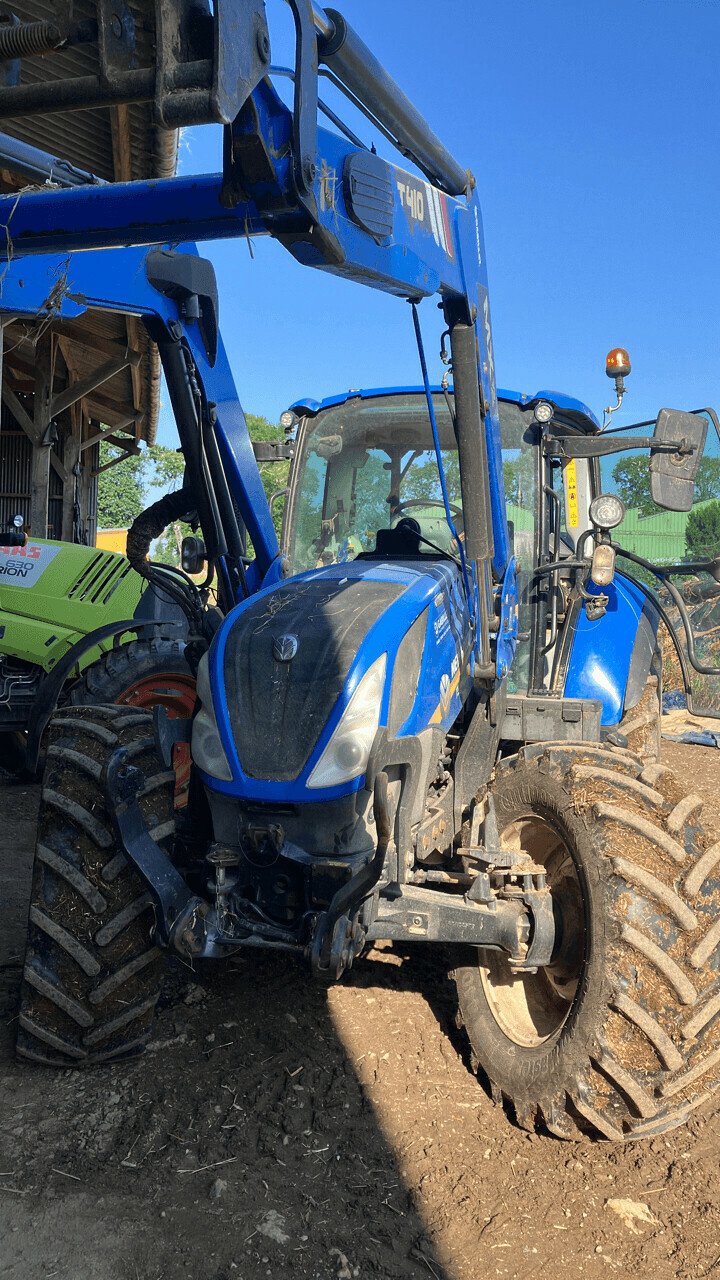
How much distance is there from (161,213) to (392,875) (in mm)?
1939

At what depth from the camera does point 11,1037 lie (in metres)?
3.53

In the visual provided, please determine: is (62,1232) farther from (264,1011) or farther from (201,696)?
(201,696)

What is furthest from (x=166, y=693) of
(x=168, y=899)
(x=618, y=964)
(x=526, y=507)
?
(x=618, y=964)

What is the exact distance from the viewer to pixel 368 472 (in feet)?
15.1

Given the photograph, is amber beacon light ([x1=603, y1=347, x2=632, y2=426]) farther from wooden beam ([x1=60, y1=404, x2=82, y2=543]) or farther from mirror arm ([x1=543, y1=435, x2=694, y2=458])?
wooden beam ([x1=60, y1=404, x2=82, y2=543])

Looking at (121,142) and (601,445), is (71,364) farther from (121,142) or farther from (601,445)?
(601,445)

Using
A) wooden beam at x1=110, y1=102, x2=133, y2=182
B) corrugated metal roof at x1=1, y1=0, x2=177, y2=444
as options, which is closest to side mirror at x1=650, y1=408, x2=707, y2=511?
corrugated metal roof at x1=1, y1=0, x2=177, y2=444

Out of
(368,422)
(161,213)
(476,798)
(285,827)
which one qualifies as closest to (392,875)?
(285,827)

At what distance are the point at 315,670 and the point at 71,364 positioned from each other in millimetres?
12022

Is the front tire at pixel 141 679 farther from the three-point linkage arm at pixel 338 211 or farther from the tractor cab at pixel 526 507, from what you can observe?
the three-point linkage arm at pixel 338 211

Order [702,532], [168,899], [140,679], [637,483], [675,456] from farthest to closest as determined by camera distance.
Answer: [702,532]
[140,679]
[637,483]
[675,456]
[168,899]

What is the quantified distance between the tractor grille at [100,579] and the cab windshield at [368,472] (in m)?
3.25

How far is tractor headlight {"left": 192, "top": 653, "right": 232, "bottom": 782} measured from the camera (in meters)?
3.07

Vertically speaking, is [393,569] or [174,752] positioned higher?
[393,569]
